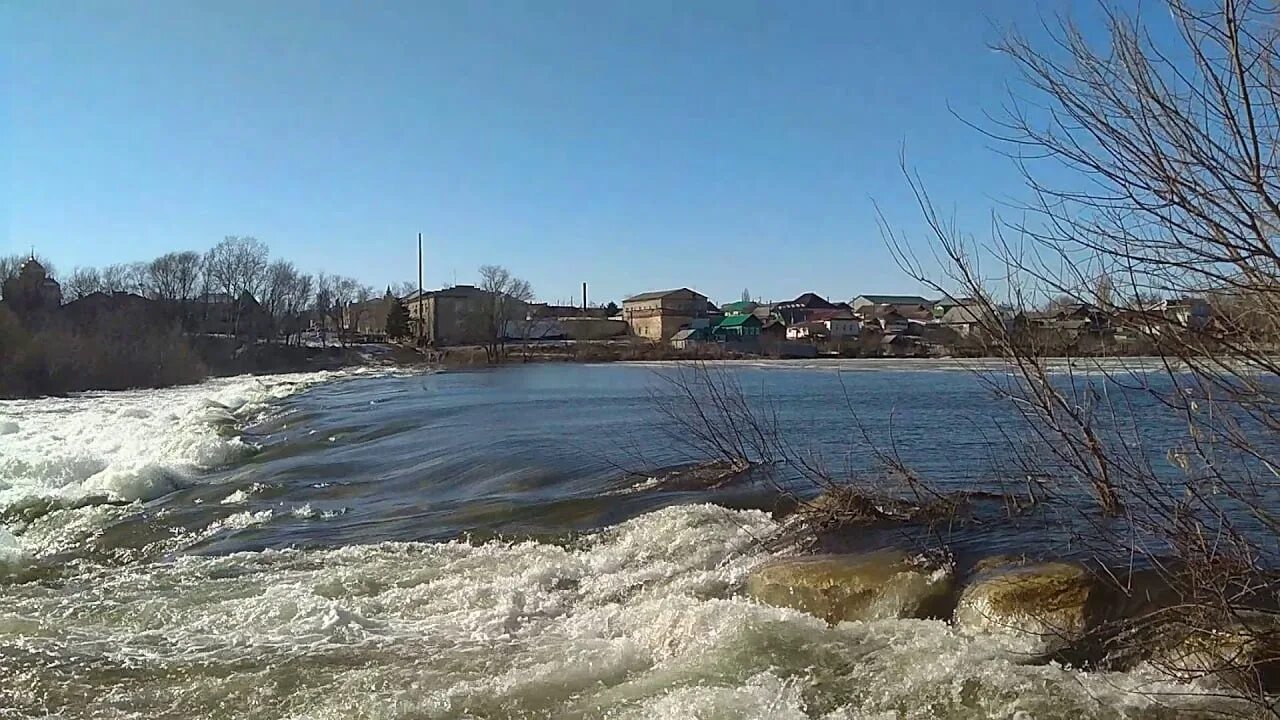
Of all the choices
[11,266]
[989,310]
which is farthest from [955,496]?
[11,266]

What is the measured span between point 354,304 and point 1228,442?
126 meters

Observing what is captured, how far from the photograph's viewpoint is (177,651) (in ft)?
25.5

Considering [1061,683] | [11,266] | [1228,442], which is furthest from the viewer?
[11,266]

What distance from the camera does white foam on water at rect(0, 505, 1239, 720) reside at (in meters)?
6.34

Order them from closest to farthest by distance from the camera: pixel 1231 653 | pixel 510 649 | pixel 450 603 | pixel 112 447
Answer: pixel 1231 653
pixel 510 649
pixel 450 603
pixel 112 447

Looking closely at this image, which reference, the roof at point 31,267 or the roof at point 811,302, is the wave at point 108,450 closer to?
the roof at point 31,267

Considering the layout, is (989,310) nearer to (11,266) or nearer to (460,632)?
(460,632)

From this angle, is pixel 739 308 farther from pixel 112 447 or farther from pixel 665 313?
pixel 112 447

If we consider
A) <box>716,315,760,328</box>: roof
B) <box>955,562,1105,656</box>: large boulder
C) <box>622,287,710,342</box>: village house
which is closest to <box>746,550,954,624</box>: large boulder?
<box>955,562,1105,656</box>: large boulder

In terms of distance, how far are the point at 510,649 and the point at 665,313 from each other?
110408 millimetres

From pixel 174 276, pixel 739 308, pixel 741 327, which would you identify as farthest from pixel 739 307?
pixel 174 276

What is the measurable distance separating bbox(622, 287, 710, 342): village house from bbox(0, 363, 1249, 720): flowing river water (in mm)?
96545

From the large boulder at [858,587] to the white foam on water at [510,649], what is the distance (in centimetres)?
26

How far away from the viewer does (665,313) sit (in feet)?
386
